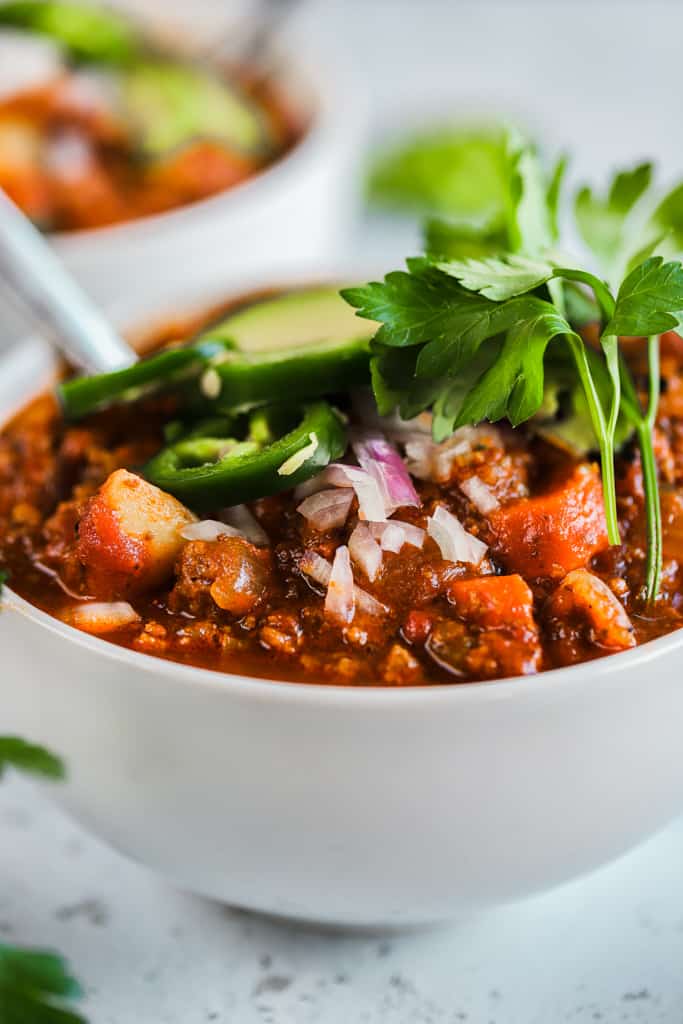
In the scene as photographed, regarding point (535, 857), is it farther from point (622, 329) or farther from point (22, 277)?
point (22, 277)

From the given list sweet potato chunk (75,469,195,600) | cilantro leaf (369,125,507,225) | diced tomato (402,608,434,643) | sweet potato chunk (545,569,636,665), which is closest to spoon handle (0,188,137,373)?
sweet potato chunk (75,469,195,600)

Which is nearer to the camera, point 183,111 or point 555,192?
point 555,192

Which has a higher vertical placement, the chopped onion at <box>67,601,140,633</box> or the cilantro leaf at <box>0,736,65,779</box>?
the cilantro leaf at <box>0,736,65,779</box>

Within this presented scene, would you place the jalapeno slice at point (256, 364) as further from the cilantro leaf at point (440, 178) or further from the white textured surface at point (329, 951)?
the cilantro leaf at point (440, 178)

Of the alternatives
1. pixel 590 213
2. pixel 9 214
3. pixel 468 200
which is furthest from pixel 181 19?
pixel 590 213

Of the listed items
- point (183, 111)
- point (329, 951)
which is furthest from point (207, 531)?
point (183, 111)

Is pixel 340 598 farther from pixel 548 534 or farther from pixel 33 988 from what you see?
pixel 33 988

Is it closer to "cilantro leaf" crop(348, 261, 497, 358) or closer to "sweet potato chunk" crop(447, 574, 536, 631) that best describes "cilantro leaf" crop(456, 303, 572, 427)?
"cilantro leaf" crop(348, 261, 497, 358)
